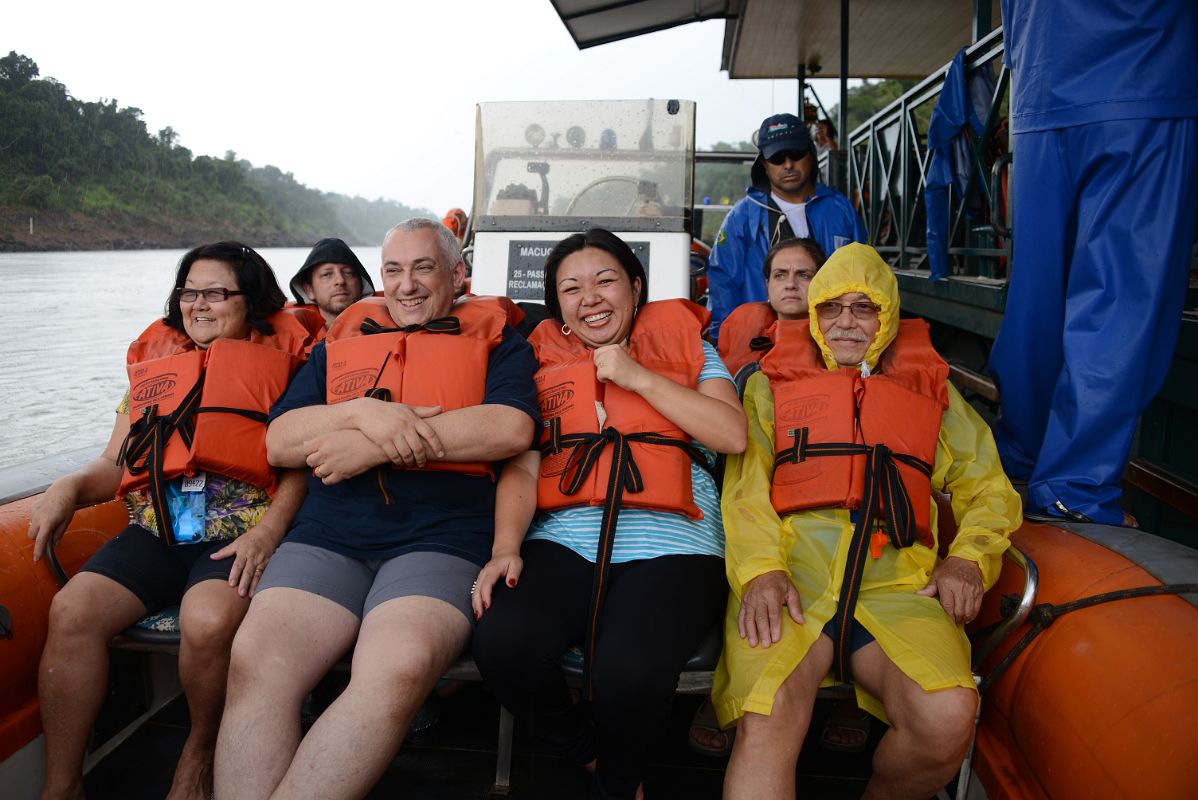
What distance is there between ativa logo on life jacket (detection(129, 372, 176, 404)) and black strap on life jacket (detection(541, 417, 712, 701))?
1083 mm

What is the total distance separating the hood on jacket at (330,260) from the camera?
307 centimetres

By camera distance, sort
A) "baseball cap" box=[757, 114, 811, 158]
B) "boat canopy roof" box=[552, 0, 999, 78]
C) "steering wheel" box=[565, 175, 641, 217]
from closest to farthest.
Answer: "steering wheel" box=[565, 175, 641, 217] < "baseball cap" box=[757, 114, 811, 158] < "boat canopy roof" box=[552, 0, 999, 78]

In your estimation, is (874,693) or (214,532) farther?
(214,532)

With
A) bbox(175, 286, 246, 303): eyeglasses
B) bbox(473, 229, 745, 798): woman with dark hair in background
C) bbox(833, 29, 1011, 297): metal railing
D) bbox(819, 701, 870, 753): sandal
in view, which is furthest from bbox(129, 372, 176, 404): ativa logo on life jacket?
bbox(833, 29, 1011, 297): metal railing

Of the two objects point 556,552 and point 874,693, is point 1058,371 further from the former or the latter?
point 556,552

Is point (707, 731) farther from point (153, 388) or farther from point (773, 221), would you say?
point (773, 221)

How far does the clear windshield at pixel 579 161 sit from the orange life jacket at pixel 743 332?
794 millimetres

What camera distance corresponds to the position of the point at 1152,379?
2.15 metres

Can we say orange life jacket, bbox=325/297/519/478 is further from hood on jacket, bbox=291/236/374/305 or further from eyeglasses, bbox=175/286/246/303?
hood on jacket, bbox=291/236/374/305

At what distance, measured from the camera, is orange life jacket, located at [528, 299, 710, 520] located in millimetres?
2055

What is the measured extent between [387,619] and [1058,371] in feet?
6.41

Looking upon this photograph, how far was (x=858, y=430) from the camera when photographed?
2.03 meters

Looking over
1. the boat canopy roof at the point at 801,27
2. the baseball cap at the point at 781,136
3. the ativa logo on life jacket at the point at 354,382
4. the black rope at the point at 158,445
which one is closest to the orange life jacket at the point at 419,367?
the ativa logo on life jacket at the point at 354,382

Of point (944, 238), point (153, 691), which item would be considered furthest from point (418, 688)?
point (944, 238)
